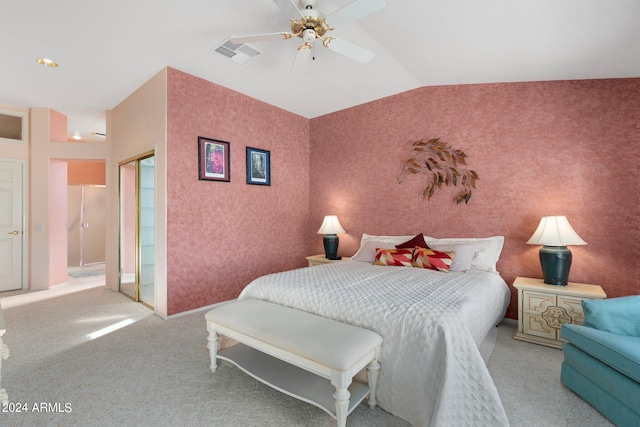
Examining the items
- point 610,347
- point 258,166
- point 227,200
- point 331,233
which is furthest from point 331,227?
point 610,347

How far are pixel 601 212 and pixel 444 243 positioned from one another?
1.41 meters

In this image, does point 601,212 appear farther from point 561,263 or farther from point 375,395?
point 375,395

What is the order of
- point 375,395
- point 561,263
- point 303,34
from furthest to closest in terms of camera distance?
point 561,263
point 303,34
point 375,395

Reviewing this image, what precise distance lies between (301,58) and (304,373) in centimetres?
240

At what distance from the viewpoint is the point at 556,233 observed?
8.93ft

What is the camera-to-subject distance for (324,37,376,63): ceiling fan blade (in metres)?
2.36

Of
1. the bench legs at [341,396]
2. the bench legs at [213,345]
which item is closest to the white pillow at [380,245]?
the bench legs at [213,345]

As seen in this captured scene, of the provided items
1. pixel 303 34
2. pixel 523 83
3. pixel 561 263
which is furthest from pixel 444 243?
pixel 303 34

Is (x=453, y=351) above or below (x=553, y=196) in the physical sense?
below

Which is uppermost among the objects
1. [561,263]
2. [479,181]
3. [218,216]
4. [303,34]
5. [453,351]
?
[303,34]

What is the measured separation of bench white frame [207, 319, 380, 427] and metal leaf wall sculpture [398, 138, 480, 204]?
2510mm

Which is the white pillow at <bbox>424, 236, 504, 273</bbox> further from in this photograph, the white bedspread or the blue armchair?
the blue armchair

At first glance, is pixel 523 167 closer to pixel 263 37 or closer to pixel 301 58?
pixel 301 58

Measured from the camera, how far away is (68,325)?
3.17 m
